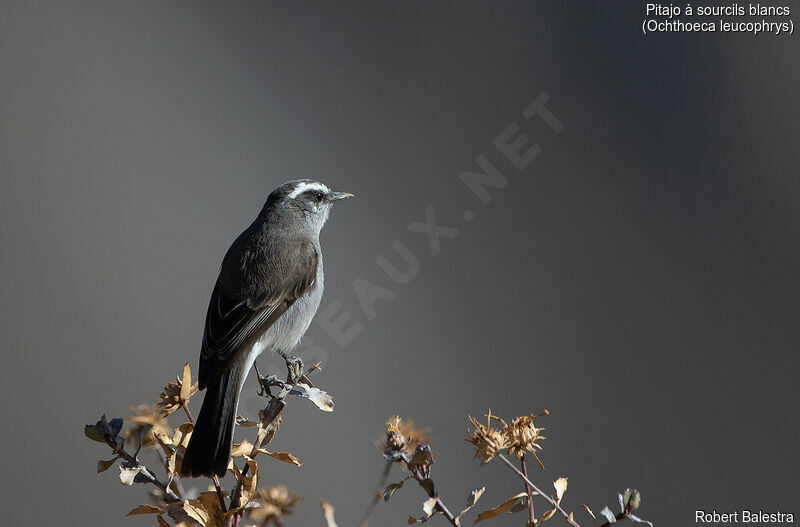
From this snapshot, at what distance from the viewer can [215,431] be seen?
2639 mm

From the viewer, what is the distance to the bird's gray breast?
3.67 m

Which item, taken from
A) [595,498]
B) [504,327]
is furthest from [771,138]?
[595,498]

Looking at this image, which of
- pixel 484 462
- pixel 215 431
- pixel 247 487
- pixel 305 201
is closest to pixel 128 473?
pixel 247 487

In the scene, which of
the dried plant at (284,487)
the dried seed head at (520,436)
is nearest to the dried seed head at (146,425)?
the dried plant at (284,487)

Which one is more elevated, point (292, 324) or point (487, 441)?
point (292, 324)

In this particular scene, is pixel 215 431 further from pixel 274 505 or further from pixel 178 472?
pixel 274 505

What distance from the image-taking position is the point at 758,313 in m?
8.29

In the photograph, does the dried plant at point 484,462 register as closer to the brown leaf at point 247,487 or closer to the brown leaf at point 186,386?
the brown leaf at point 247,487

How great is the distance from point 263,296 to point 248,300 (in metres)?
0.08

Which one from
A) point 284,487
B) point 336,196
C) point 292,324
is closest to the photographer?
point 284,487

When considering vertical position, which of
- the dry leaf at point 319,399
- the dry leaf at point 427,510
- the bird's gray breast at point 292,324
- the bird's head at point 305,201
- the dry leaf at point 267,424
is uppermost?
the bird's head at point 305,201

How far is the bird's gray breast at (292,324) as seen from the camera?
367 cm

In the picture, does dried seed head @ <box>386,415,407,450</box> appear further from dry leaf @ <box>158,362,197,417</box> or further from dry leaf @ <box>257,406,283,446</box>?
dry leaf @ <box>158,362,197,417</box>

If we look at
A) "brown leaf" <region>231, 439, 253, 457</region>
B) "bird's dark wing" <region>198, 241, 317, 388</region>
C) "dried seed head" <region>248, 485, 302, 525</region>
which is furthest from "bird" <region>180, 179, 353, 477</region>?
"dried seed head" <region>248, 485, 302, 525</region>
